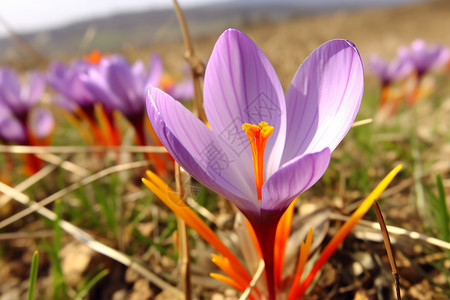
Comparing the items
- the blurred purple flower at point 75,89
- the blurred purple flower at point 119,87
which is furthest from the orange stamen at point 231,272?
the blurred purple flower at point 75,89

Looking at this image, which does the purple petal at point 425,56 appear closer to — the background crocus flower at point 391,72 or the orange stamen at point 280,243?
the background crocus flower at point 391,72

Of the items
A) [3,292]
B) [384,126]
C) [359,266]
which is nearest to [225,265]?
[359,266]

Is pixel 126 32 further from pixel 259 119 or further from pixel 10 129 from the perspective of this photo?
pixel 259 119

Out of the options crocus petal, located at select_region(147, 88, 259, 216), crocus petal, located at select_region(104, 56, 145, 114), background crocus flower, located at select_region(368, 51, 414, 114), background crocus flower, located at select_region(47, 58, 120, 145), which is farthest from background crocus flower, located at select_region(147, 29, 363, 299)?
background crocus flower, located at select_region(368, 51, 414, 114)

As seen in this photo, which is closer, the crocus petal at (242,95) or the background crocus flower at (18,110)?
the crocus petal at (242,95)

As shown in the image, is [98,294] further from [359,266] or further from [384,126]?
[384,126]

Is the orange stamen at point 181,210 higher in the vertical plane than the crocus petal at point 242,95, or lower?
lower

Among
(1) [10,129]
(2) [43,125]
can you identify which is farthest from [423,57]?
(1) [10,129]
